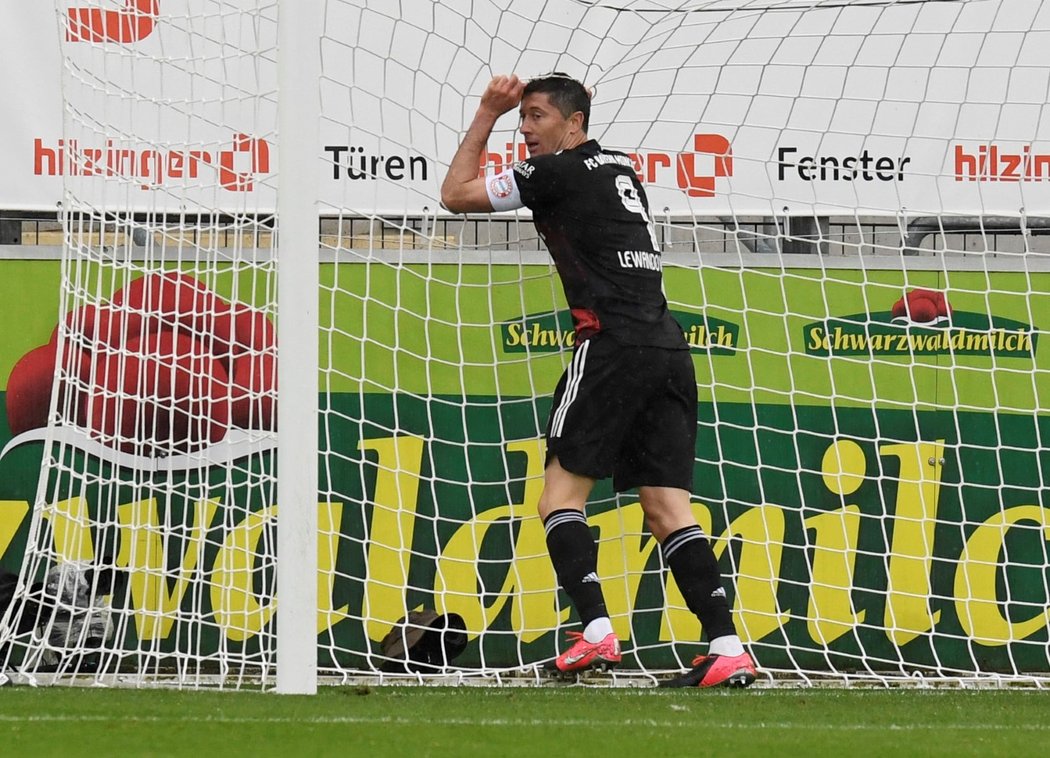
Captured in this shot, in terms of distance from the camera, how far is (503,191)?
12.7ft

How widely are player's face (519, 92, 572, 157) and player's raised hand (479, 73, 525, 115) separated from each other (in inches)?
3.2

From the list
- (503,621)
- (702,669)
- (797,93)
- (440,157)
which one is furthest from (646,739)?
(797,93)

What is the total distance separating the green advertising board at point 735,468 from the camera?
4.93m

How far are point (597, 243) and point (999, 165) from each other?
6.69 ft

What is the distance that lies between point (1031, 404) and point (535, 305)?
1.78 metres

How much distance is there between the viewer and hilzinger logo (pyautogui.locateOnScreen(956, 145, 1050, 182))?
5.23 m

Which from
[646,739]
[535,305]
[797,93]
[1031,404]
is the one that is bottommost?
[646,739]

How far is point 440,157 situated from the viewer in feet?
16.5

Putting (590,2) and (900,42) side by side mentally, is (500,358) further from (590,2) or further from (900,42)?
(900,42)

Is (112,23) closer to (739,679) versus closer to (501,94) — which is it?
(501,94)

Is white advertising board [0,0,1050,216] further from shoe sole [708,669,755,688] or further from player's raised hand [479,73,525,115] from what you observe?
shoe sole [708,669,755,688]

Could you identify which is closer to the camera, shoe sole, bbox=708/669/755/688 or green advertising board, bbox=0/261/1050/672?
shoe sole, bbox=708/669/755/688

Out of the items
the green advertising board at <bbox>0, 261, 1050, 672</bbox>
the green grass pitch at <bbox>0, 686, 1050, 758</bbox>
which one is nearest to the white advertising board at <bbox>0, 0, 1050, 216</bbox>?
the green advertising board at <bbox>0, 261, 1050, 672</bbox>

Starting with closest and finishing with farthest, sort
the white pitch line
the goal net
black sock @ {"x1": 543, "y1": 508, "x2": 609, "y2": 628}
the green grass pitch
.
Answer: the green grass pitch → the white pitch line → black sock @ {"x1": 543, "y1": 508, "x2": 609, "y2": 628} → the goal net
